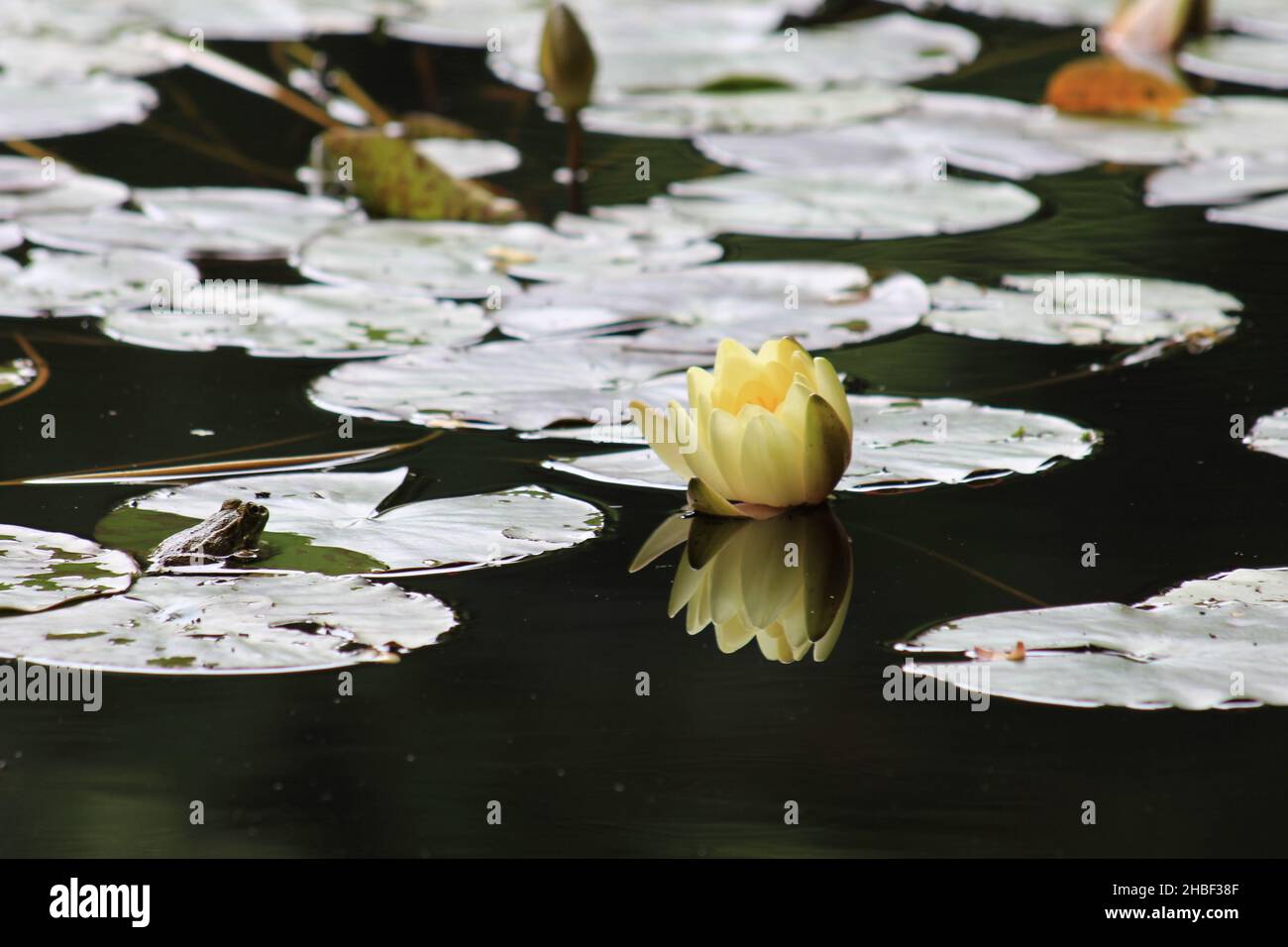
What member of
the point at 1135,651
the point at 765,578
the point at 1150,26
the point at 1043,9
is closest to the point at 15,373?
the point at 765,578

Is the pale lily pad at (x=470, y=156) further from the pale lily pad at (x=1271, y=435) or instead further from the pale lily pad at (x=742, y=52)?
the pale lily pad at (x=1271, y=435)

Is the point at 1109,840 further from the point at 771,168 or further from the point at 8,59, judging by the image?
the point at 8,59

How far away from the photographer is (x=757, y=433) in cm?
160

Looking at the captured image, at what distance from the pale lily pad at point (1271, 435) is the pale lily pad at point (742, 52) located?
217 cm

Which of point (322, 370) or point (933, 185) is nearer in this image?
point (322, 370)

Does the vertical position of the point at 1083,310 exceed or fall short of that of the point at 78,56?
it falls short

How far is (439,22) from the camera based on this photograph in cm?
453

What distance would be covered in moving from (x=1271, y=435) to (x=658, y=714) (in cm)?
97

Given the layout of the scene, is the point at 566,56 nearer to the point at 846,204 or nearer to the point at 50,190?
the point at 846,204

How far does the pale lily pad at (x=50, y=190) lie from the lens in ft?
9.20

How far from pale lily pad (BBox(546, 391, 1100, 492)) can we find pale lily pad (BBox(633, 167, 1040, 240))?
884mm

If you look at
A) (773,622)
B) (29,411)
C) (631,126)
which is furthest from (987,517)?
(631,126)

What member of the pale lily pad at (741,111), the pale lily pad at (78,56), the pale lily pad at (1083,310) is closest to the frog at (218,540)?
the pale lily pad at (1083,310)

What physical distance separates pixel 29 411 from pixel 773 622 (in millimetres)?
1040
